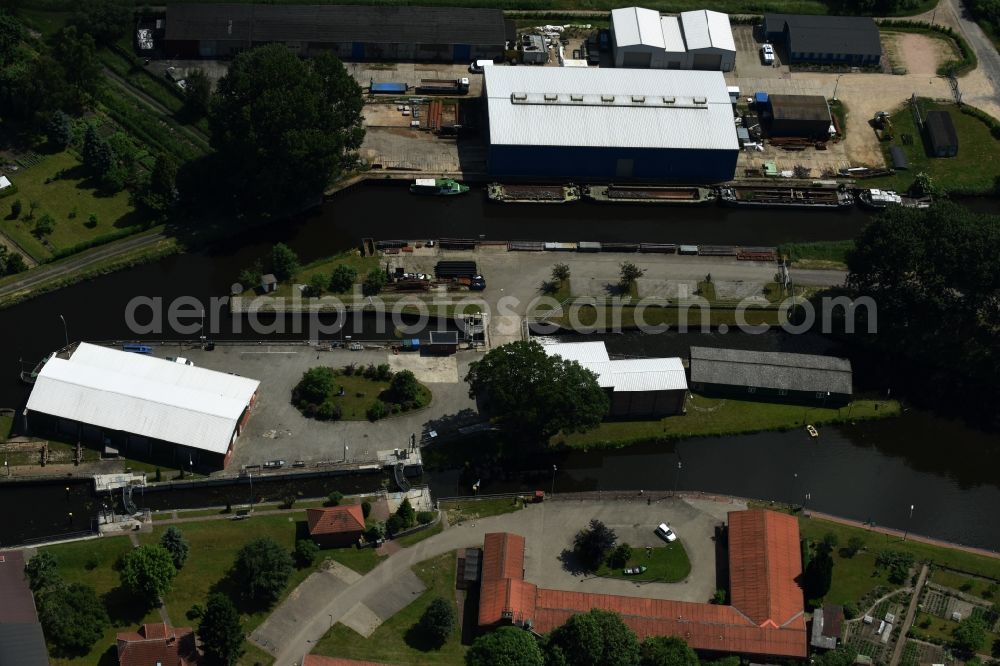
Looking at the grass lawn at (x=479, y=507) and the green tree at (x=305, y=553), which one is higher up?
the grass lawn at (x=479, y=507)

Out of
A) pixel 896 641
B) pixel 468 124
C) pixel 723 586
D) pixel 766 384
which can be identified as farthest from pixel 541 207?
pixel 896 641

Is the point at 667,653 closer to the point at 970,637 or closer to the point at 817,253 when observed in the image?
the point at 970,637

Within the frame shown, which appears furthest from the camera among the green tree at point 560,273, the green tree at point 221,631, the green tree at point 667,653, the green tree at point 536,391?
the green tree at point 560,273

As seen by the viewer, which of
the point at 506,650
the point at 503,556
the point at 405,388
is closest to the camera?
the point at 506,650

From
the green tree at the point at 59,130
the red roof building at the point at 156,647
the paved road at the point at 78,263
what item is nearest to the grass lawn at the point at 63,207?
the green tree at the point at 59,130

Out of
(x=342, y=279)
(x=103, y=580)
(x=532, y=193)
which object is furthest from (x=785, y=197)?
(x=103, y=580)

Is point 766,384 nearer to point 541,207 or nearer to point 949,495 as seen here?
point 949,495

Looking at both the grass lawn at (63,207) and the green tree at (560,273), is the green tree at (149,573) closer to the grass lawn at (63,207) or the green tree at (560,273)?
the grass lawn at (63,207)
